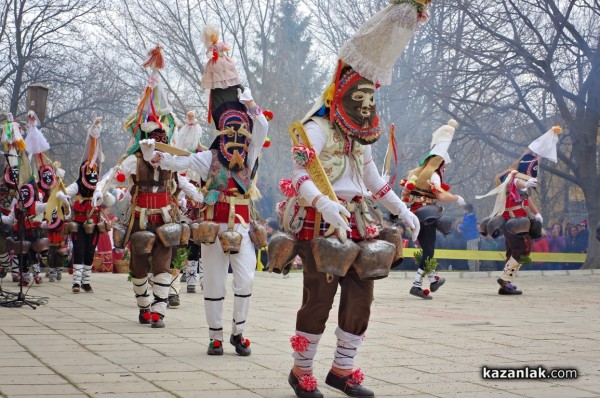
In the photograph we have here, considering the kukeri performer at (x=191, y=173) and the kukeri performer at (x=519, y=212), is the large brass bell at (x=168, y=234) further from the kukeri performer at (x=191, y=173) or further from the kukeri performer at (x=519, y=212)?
the kukeri performer at (x=519, y=212)

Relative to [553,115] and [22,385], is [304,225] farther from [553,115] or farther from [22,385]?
[553,115]

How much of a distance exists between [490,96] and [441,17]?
250cm

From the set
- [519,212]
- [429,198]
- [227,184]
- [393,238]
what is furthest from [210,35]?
[519,212]

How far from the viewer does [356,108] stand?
6.10 meters

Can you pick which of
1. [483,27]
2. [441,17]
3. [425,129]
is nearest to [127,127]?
[483,27]

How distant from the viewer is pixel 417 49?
1128 inches

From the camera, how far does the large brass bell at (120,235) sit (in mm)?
9781

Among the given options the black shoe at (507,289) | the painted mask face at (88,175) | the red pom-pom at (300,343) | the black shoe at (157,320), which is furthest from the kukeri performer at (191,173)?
the black shoe at (507,289)

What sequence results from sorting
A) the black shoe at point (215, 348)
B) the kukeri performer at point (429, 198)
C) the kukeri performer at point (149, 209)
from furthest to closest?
the kukeri performer at point (429, 198) < the kukeri performer at point (149, 209) < the black shoe at point (215, 348)

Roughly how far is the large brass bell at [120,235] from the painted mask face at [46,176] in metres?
5.74

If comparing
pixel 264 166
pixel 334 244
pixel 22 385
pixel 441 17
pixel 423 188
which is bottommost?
pixel 22 385

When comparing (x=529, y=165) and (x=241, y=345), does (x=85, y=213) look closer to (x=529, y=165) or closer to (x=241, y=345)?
(x=529, y=165)

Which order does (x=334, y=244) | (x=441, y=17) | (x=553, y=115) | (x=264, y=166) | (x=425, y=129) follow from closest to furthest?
(x=334, y=244) → (x=441, y=17) → (x=553, y=115) → (x=425, y=129) → (x=264, y=166)

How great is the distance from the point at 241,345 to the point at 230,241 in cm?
84
